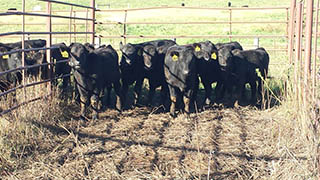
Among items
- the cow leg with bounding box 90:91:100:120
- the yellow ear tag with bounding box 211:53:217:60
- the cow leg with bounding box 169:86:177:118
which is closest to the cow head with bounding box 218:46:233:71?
the yellow ear tag with bounding box 211:53:217:60

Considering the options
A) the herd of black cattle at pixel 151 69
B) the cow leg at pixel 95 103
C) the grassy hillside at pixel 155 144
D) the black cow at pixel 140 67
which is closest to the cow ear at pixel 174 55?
the herd of black cattle at pixel 151 69

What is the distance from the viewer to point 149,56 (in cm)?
892

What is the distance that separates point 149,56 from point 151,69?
11.1 inches

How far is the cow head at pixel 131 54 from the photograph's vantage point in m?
8.76

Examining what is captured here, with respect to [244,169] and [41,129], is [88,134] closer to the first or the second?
[41,129]

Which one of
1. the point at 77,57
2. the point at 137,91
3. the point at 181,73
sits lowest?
the point at 137,91

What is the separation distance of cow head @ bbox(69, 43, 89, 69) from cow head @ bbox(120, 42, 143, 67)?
131cm

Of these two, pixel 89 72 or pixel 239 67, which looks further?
pixel 239 67

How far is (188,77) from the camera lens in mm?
7980

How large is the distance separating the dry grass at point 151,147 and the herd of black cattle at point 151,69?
63cm

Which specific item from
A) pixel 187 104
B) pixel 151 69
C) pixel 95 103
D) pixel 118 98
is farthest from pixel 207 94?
pixel 95 103

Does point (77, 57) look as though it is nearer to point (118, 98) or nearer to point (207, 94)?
point (118, 98)

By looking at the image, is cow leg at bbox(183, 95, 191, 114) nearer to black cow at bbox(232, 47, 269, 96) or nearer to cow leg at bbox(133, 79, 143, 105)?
cow leg at bbox(133, 79, 143, 105)

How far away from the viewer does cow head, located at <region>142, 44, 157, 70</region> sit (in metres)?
8.84
